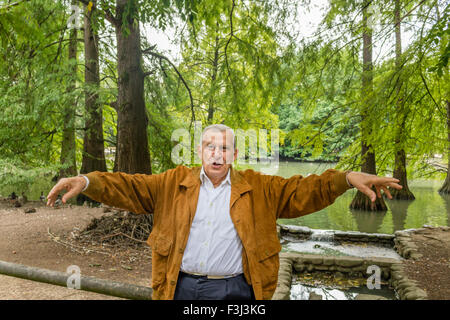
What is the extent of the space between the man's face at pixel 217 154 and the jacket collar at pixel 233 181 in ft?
0.19

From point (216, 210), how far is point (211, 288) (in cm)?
43

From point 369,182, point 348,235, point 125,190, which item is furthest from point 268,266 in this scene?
point 348,235

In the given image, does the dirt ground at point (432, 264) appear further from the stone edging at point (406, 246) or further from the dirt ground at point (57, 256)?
the dirt ground at point (57, 256)

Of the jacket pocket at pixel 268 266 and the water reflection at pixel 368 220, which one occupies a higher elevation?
the jacket pocket at pixel 268 266

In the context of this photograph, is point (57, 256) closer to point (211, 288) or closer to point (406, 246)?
point (211, 288)

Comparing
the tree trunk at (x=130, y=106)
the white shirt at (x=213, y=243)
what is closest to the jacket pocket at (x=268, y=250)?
the white shirt at (x=213, y=243)

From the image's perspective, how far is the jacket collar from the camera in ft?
7.09

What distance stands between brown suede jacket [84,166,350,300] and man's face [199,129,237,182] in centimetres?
Result: 7

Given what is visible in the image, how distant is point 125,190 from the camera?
2186 mm

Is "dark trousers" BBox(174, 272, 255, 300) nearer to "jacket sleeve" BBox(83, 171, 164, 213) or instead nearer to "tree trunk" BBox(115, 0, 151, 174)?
"jacket sleeve" BBox(83, 171, 164, 213)

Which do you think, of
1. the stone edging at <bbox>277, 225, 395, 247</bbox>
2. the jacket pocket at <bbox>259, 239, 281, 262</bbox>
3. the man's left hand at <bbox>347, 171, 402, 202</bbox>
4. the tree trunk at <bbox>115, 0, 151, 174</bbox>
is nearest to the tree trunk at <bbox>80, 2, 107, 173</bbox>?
the tree trunk at <bbox>115, 0, 151, 174</bbox>

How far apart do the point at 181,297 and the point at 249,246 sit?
1.56 ft

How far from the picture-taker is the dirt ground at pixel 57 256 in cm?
451
